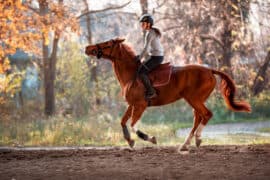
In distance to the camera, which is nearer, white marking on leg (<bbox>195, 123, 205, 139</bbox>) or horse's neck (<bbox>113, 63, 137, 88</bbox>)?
white marking on leg (<bbox>195, 123, 205, 139</bbox>)

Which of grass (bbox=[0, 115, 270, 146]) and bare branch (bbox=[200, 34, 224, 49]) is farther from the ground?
bare branch (bbox=[200, 34, 224, 49])

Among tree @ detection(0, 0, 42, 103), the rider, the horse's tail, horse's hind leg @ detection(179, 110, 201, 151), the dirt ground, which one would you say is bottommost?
the dirt ground

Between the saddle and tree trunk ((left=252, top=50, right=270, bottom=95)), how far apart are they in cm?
1130

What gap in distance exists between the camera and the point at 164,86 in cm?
911

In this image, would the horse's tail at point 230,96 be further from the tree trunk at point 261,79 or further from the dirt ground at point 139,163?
the tree trunk at point 261,79

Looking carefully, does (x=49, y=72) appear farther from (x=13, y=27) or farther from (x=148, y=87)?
(x=148, y=87)

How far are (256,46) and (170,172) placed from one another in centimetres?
1363

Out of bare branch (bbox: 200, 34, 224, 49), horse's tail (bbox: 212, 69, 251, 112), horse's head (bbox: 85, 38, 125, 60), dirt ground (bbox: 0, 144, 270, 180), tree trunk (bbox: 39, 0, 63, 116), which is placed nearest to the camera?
dirt ground (bbox: 0, 144, 270, 180)

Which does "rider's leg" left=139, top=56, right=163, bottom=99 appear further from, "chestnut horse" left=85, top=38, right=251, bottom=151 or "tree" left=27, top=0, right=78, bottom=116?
"tree" left=27, top=0, right=78, bottom=116

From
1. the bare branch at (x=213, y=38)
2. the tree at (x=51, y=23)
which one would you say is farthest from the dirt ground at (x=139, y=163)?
the bare branch at (x=213, y=38)

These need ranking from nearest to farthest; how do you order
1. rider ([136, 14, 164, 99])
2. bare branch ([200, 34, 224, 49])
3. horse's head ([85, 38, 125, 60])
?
rider ([136, 14, 164, 99]) → horse's head ([85, 38, 125, 60]) → bare branch ([200, 34, 224, 49])

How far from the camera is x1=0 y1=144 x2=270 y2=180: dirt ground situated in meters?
6.98

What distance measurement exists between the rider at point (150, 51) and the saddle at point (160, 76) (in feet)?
0.27

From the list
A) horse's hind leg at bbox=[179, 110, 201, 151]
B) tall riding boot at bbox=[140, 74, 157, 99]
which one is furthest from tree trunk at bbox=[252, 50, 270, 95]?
tall riding boot at bbox=[140, 74, 157, 99]
